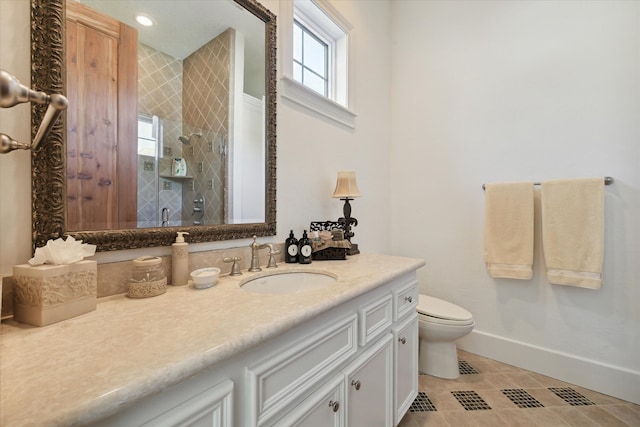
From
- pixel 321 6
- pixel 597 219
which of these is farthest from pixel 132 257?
pixel 597 219

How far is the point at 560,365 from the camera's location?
1709mm

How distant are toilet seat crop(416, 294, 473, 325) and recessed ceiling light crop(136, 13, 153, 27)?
1951 millimetres

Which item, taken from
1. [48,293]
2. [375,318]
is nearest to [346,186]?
[375,318]

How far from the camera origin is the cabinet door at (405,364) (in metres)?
1.21

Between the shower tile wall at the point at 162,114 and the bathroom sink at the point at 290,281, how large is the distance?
421mm

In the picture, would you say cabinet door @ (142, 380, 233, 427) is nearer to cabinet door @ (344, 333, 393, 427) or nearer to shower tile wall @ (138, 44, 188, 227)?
cabinet door @ (344, 333, 393, 427)

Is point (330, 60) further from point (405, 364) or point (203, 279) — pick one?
point (405, 364)

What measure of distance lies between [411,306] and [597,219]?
1252 millimetres

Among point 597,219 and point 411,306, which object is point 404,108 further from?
point 411,306

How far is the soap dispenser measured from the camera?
94 centimetres

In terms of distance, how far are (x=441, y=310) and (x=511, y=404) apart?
58 centimetres

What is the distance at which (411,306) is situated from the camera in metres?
1.36

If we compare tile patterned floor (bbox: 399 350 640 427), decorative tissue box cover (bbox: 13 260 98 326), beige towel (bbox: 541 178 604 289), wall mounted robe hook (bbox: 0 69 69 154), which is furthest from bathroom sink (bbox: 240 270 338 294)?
beige towel (bbox: 541 178 604 289)

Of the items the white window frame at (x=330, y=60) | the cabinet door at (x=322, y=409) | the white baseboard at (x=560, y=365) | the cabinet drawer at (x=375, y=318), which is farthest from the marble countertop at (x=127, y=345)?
the white baseboard at (x=560, y=365)
